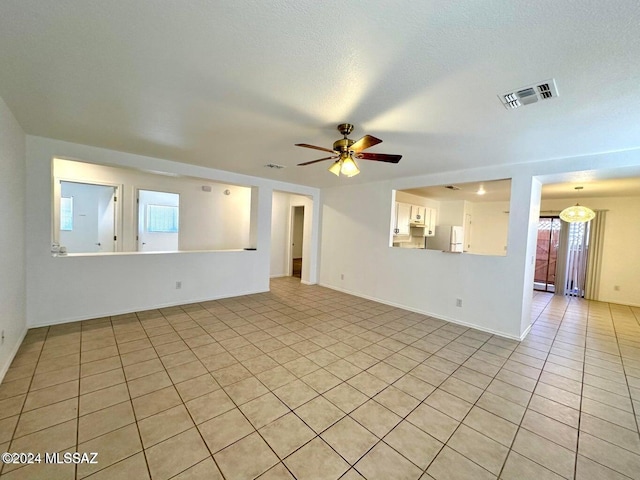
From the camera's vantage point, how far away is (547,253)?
25.6ft

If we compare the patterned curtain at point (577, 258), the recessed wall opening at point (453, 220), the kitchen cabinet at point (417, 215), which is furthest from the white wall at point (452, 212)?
the patterned curtain at point (577, 258)

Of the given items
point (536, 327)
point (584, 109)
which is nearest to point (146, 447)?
point (584, 109)

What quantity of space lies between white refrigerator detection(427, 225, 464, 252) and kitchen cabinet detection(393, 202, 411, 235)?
114 cm

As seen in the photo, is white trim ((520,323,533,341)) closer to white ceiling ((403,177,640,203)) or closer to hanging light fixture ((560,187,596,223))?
white ceiling ((403,177,640,203))

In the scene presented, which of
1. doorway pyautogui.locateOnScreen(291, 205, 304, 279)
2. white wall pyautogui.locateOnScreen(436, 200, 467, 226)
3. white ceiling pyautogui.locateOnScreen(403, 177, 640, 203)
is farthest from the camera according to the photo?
doorway pyautogui.locateOnScreen(291, 205, 304, 279)

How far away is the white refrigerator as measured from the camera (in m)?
6.04

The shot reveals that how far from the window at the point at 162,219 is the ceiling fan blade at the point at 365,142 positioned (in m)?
4.90

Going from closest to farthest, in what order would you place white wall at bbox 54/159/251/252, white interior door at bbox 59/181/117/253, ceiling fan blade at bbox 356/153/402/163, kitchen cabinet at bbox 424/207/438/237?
ceiling fan blade at bbox 356/153/402/163
white wall at bbox 54/159/251/252
white interior door at bbox 59/181/117/253
kitchen cabinet at bbox 424/207/438/237

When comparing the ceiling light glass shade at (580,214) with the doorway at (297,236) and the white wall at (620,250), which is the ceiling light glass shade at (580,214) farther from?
the doorway at (297,236)

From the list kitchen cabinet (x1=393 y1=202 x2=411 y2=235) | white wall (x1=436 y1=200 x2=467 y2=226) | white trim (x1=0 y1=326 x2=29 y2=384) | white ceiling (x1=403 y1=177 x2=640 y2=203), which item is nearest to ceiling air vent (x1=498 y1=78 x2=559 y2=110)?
white ceiling (x1=403 y1=177 x2=640 y2=203)

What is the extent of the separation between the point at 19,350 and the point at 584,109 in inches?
227

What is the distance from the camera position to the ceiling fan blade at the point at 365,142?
6.98 feet

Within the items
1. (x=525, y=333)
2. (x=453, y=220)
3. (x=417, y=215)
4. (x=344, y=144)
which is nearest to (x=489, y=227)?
(x=453, y=220)

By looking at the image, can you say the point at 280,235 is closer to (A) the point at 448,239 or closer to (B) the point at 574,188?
(A) the point at 448,239
